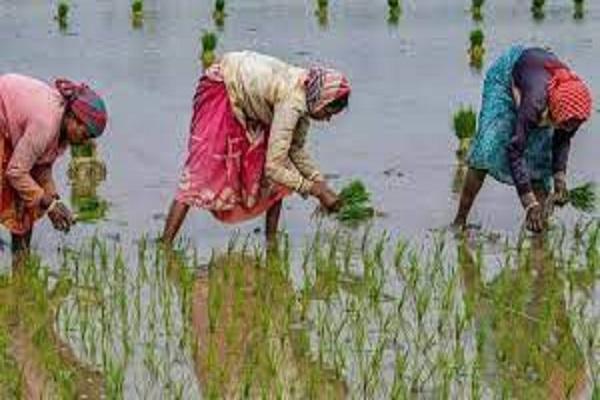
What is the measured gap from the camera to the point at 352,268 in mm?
6477

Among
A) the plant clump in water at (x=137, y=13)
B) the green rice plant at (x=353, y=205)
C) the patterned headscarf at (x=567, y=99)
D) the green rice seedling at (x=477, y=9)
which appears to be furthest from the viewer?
the green rice seedling at (x=477, y=9)

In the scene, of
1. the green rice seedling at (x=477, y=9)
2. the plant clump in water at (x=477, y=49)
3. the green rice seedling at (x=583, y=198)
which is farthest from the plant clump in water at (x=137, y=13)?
the green rice seedling at (x=583, y=198)

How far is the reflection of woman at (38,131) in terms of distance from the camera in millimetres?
6000

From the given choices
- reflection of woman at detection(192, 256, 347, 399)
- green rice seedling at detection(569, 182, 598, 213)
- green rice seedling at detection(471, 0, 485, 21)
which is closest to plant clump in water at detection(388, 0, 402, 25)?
green rice seedling at detection(471, 0, 485, 21)

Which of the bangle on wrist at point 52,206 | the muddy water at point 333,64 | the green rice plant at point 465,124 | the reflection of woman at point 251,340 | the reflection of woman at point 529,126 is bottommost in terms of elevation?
the muddy water at point 333,64

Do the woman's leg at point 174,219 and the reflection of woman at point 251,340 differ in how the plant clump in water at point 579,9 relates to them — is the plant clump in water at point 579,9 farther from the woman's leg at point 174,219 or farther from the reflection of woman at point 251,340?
the reflection of woman at point 251,340

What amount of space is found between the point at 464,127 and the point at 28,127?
3.88m

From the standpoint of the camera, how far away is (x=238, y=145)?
6785mm

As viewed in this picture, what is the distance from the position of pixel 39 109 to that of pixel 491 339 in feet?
7.07

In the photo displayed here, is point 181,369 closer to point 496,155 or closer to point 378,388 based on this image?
point 378,388

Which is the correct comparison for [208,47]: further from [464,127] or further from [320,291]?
[320,291]

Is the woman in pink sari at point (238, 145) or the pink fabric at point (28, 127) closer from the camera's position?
the pink fabric at point (28, 127)

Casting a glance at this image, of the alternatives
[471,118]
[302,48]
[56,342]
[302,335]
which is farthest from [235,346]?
[302,48]

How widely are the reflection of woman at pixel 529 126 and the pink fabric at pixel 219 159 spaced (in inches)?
44.5
